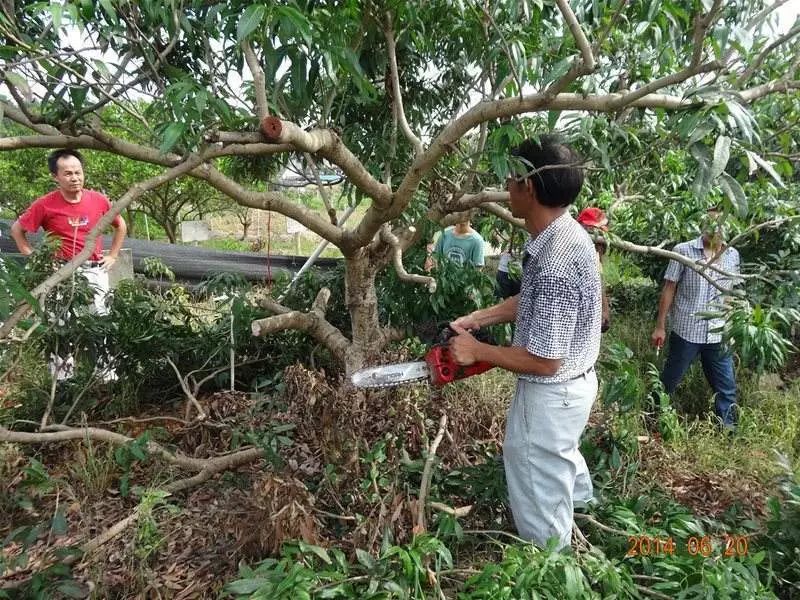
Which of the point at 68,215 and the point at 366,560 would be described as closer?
the point at 366,560

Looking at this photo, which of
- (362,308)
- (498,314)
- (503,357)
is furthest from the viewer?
(362,308)

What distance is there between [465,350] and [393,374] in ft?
1.30

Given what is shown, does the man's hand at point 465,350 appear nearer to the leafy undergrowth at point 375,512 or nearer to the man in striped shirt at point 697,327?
the leafy undergrowth at point 375,512

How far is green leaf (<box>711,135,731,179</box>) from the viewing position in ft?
3.54

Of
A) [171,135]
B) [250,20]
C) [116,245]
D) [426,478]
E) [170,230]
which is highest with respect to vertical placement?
[250,20]

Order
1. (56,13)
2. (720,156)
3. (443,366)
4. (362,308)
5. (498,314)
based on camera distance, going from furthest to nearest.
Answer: (362,308) < (498,314) < (443,366) < (56,13) < (720,156)

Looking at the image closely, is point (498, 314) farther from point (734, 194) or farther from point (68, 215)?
point (68, 215)

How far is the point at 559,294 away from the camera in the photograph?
165cm

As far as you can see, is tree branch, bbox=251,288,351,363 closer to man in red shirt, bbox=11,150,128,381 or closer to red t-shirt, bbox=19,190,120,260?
man in red shirt, bbox=11,150,128,381

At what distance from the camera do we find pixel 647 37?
2.09 meters

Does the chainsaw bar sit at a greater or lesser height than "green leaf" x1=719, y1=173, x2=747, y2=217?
lesser

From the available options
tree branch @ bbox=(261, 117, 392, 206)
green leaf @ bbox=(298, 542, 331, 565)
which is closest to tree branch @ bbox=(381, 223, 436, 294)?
tree branch @ bbox=(261, 117, 392, 206)

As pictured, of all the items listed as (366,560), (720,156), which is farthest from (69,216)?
(720,156)

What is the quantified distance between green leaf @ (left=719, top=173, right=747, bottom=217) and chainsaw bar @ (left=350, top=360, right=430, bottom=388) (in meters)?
1.13
